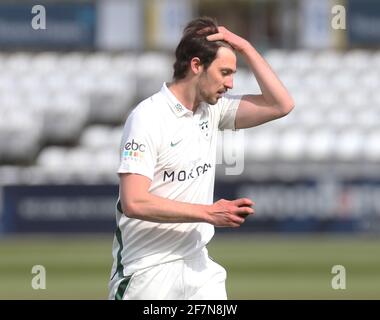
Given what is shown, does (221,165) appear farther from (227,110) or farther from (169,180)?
(169,180)

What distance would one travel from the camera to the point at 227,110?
600 centimetres

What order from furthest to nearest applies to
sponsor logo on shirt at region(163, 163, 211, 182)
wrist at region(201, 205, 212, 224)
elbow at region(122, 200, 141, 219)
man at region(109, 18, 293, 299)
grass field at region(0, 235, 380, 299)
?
grass field at region(0, 235, 380, 299) < sponsor logo on shirt at region(163, 163, 211, 182) < man at region(109, 18, 293, 299) < elbow at region(122, 200, 141, 219) < wrist at region(201, 205, 212, 224)

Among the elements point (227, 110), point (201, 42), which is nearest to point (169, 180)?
point (227, 110)

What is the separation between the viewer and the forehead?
18.4 ft

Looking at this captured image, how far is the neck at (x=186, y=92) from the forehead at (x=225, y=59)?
0.60 feet

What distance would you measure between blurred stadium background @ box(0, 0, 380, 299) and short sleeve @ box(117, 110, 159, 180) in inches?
254

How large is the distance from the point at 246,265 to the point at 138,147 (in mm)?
9717

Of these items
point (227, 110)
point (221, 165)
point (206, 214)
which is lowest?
point (221, 165)

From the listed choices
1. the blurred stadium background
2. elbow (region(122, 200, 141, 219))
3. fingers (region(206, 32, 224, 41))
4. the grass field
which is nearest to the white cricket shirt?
elbow (region(122, 200, 141, 219))

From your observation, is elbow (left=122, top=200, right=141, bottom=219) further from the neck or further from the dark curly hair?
the dark curly hair

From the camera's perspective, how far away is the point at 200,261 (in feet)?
18.9

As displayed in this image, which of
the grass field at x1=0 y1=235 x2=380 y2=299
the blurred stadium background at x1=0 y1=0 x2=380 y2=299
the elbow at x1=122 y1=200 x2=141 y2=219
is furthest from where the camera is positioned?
the blurred stadium background at x1=0 y1=0 x2=380 y2=299

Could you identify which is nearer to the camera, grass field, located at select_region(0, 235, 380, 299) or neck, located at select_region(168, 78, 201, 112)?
neck, located at select_region(168, 78, 201, 112)

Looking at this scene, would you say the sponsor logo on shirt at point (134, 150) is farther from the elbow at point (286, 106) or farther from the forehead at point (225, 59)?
the elbow at point (286, 106)
